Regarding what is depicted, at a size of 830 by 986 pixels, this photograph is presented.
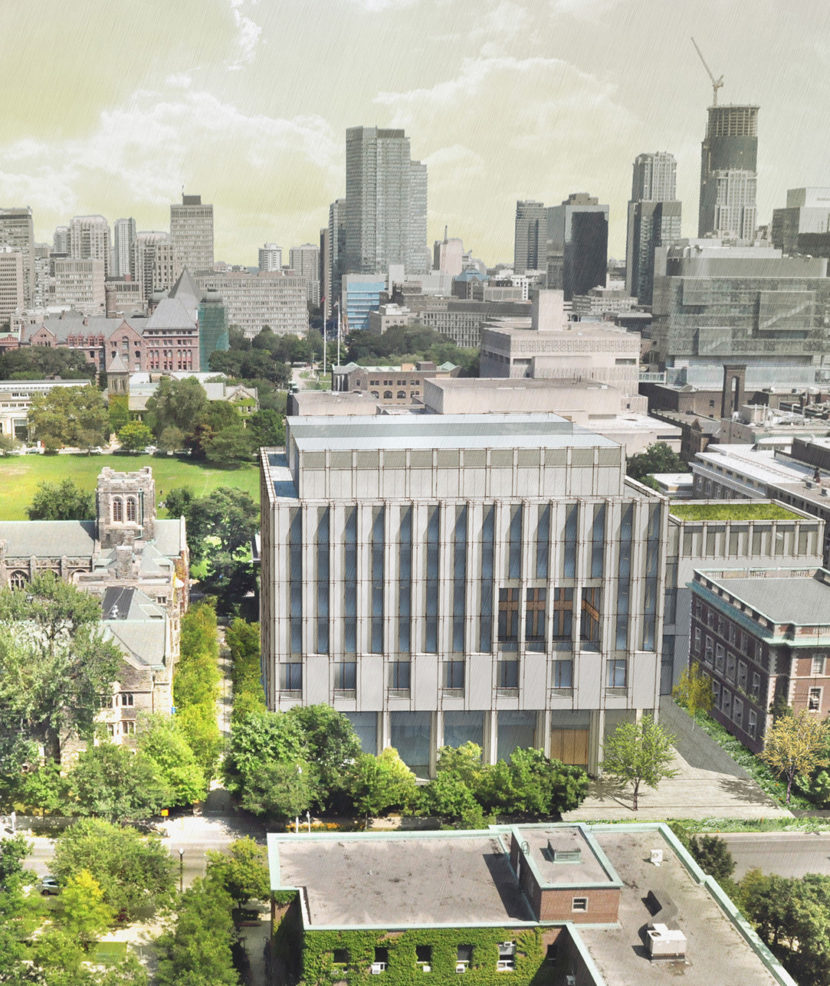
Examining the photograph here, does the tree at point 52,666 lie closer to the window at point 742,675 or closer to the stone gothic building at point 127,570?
the stone gothic building at point 127,570

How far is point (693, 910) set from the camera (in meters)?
50.9

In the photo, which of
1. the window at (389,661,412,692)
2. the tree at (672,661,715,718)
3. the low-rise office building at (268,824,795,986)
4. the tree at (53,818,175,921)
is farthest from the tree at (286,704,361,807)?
the tree at (672,661,715,718)

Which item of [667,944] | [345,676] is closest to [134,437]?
[345,676]

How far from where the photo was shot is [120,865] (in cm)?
6088

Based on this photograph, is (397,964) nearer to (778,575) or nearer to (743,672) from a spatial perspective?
(743,672)

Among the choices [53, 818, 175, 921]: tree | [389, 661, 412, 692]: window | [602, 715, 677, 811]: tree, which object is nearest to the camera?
[53, 818, 175, 921]: tree

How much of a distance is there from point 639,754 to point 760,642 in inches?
504

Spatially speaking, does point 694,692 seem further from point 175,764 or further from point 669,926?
point 669,926

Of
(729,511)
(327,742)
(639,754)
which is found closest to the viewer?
(327,742)

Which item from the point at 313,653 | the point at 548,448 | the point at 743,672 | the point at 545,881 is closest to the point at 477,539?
the point at 548,448

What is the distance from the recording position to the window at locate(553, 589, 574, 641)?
78562mm

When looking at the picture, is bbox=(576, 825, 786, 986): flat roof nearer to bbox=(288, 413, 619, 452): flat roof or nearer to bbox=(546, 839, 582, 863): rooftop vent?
bbox=(546, 839, 582, 863): rooftop vent

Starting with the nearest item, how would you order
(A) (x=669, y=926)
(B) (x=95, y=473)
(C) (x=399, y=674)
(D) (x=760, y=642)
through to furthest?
(A) (x=669, y=926) → (C) (x=399, y=674) → (D) (x=760, y=642) → (B) (x=95, y=473)

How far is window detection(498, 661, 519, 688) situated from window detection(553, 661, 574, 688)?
242cm
